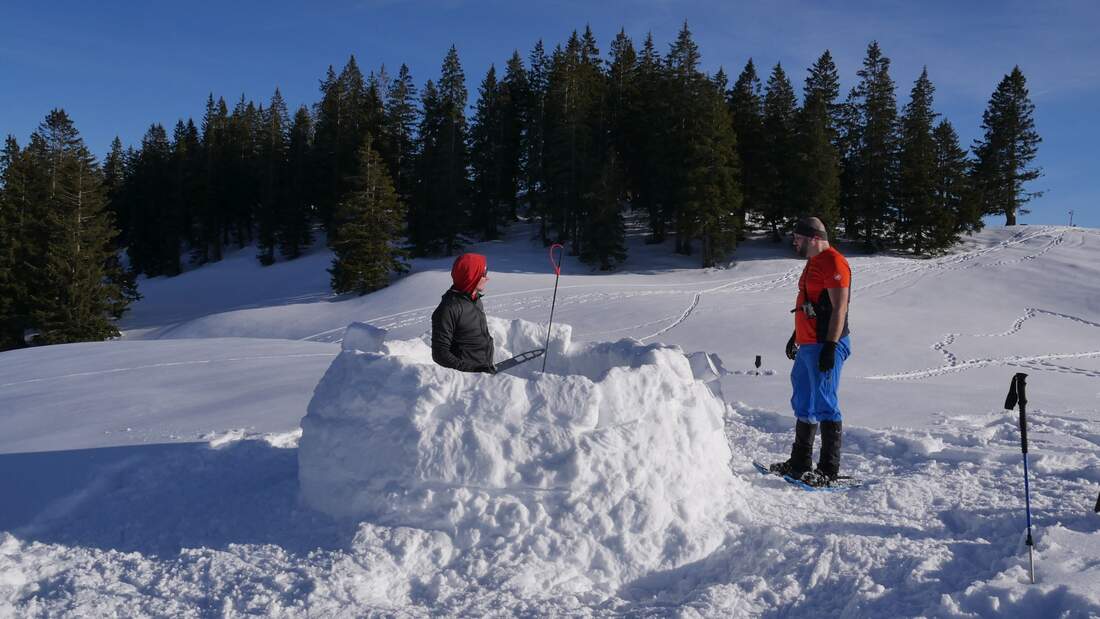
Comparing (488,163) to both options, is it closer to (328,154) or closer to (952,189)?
(328,154)

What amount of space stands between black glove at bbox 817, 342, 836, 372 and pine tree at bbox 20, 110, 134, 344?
2971 cm

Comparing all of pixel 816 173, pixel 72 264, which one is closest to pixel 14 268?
pixel 72 264

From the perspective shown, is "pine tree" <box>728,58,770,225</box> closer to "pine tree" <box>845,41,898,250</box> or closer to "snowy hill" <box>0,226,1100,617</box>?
"pine tree" <box>845,41,898,250</box>

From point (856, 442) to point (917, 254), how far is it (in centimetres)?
3118

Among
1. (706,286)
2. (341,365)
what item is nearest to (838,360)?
(341,365)

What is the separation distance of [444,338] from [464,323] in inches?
8.9

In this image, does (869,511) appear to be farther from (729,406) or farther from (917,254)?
(917,254)

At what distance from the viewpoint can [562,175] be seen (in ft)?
114

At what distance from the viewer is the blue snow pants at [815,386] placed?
210 inches

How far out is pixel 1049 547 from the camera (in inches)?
157

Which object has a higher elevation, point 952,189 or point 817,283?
point 952,189

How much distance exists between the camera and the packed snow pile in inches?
160

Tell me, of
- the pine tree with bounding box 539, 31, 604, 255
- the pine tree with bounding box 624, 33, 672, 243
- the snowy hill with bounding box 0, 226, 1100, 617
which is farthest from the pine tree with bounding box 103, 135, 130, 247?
the snowy hill with bounding box 0, 226, 1100, 617

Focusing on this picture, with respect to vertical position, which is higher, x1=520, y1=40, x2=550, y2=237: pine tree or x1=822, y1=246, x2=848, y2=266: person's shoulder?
x1=520, y1=40, x2=550, y2=237: pine tree
